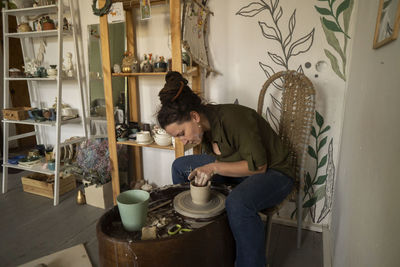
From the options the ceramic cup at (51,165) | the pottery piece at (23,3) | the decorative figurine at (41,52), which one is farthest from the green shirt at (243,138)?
the decorative figurine at (41,52)

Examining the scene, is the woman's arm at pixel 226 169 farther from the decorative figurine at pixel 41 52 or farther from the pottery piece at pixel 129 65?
the decorative figurine at pixel 41 52

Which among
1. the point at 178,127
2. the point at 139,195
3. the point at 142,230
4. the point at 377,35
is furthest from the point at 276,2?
the point at 142,230

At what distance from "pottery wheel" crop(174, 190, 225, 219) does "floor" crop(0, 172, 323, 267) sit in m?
0.70

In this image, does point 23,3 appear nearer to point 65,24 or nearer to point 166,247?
point 65,24

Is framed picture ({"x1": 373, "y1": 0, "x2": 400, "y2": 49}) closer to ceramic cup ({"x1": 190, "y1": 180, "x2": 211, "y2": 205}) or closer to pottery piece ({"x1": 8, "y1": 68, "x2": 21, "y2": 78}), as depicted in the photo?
ceramic cup ({"x1": 190, "y1": 180, "x2": 211, "y2": 205})

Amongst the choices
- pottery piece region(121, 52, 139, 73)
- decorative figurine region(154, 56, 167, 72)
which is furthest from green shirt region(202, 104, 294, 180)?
pottery piece region(121, 52, 139, 73)

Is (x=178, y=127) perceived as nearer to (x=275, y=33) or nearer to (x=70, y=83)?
(x=275, y=33)

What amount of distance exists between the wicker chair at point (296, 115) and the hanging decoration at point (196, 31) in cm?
51

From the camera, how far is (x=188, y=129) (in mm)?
1237

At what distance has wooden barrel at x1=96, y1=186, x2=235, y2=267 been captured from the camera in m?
0.95

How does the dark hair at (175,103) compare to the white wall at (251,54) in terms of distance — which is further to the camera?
the white wall at (251,54)

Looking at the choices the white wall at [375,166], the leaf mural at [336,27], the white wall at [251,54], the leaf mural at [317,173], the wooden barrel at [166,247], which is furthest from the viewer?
the leaf mural at [317,173]

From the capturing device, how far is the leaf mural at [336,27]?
158cm

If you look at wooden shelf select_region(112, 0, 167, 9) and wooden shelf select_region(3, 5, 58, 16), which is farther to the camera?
wooden shelf select_region(3, 5, 58, 16)
